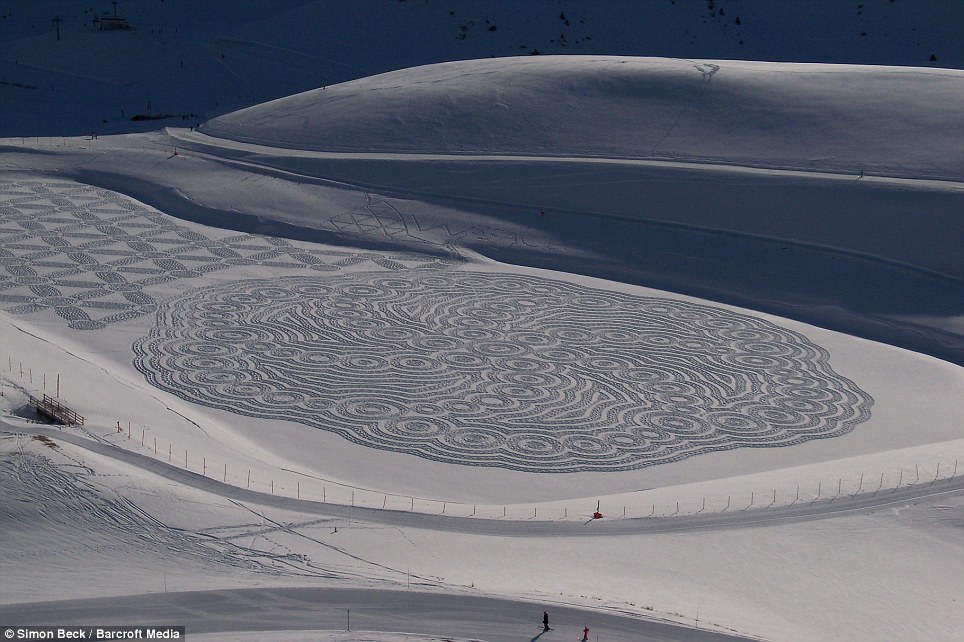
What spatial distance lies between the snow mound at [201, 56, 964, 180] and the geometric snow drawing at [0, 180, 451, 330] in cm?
570

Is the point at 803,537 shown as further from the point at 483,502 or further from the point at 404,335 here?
the point at 404,335

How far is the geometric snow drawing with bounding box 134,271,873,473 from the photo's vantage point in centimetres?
2058

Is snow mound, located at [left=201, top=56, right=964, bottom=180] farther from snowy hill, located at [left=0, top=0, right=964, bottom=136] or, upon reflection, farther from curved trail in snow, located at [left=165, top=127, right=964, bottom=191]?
snowy hill, located at [left=0, top=0, right=964, bottom=136]

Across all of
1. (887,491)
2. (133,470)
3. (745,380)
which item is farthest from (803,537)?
(133,470)

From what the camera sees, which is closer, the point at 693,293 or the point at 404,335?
the point at 404,335

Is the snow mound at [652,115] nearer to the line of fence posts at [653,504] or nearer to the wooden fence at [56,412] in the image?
the line of fence posts at [653,504]

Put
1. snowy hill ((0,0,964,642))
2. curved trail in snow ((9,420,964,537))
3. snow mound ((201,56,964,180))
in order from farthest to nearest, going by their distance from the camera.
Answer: snow mound ((201,56,964,180)) → curved trail in snow ((9,420,964,537)) → snowy hill ((0,0,964,642))

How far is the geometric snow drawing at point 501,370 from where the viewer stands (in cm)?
2058

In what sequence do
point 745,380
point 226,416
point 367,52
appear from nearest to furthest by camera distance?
point 226,416 < point 745,380 < point 367,52

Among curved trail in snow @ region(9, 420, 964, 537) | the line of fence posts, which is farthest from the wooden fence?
curved trail in snow @ region(9, 420, 964, 537)

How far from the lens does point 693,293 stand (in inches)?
1121

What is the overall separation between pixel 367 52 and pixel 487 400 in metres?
30.1

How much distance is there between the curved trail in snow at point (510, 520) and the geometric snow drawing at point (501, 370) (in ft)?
9.14

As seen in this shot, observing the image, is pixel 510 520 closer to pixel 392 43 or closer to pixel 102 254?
pixel 102 254
